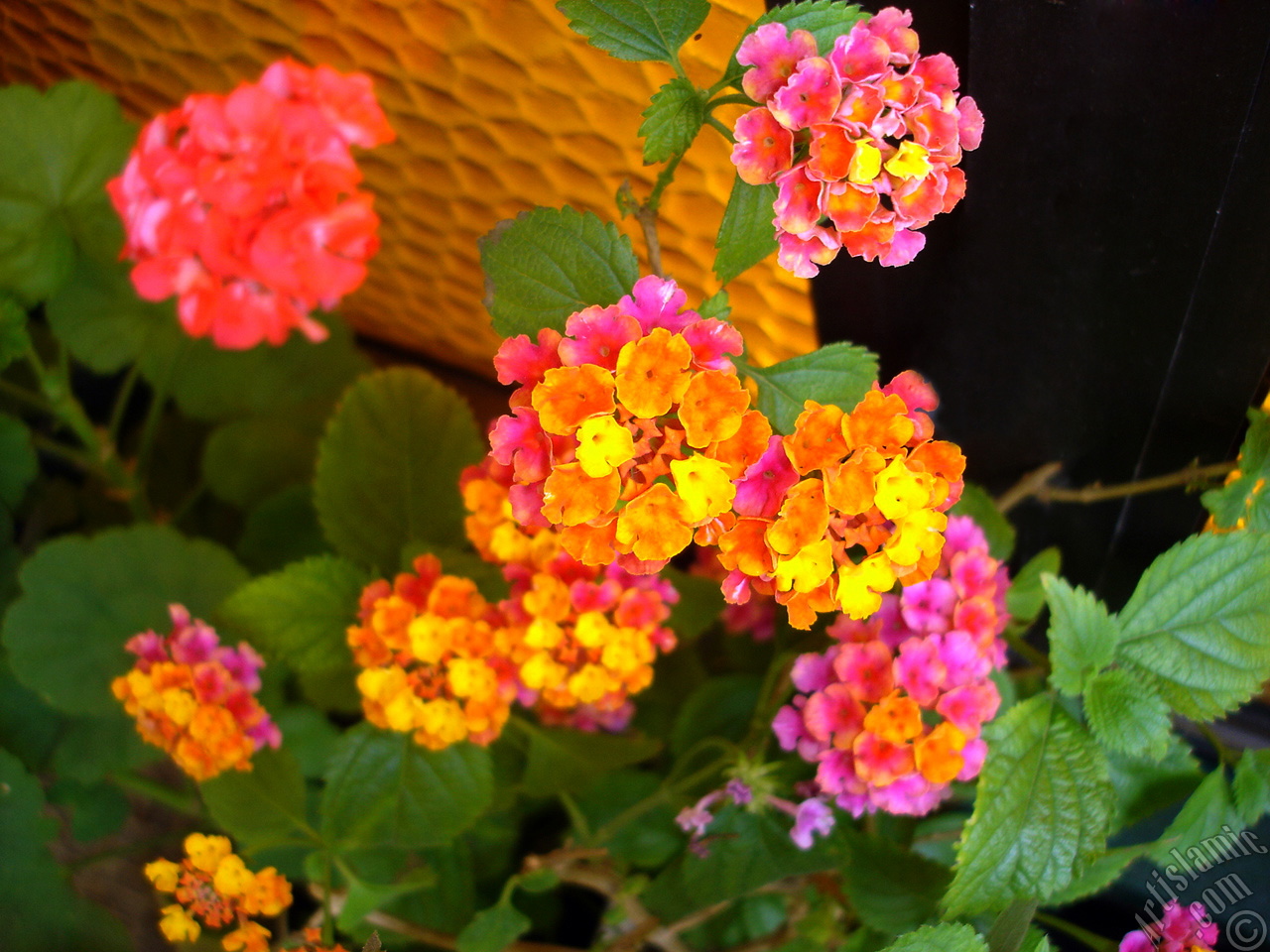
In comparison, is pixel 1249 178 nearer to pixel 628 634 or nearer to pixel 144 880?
pixel 628 634

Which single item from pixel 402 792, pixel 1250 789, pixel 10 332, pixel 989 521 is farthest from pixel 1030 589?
pixel 10 332

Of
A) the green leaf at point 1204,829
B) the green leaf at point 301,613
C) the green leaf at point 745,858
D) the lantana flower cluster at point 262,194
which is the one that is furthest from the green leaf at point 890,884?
the lantana flower cluster at point 262,194

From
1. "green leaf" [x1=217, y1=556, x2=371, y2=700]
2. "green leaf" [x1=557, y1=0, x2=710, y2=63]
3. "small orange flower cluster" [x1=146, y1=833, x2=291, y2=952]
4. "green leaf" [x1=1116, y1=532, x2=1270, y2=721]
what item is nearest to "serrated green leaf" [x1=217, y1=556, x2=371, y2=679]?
"green leaf" [x1=217, y1=556, x2=371, y2=700]

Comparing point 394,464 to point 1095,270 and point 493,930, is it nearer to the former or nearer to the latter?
point 493,930

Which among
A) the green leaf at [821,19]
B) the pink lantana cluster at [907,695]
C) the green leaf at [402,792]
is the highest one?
the green leaf at [821,19]

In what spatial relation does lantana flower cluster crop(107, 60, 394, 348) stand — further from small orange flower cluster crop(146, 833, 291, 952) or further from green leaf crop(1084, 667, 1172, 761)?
green leaf crop(1084, 667, 1172, 761)

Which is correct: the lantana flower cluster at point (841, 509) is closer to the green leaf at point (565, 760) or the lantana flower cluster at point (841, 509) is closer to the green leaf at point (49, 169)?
the green leaf at point (565, 760)

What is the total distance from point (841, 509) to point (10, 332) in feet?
1.45

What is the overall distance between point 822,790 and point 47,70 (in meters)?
0.61

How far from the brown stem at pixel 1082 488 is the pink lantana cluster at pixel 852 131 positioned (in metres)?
0.29

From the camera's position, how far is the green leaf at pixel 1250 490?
486mm

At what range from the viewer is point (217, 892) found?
0.47 meters

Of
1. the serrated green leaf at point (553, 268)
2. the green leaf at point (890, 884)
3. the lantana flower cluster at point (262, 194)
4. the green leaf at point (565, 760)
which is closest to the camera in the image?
the lantana flower cluster at point (262, 194)

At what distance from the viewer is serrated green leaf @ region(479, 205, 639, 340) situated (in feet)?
1.38
